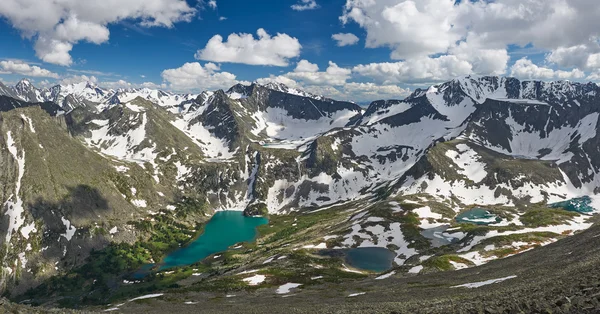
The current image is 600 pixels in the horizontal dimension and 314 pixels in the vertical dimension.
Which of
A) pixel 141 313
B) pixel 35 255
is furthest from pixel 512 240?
pixel 35 255

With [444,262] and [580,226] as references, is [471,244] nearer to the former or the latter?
[444,262]

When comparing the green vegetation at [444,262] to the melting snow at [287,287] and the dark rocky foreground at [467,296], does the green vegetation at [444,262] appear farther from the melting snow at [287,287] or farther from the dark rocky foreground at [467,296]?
the melting snow at [287,287]

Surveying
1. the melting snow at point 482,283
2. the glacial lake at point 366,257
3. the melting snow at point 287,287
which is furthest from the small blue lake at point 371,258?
the melting snow at point 482,283

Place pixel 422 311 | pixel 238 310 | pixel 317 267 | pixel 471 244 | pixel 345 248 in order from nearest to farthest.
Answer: pixel 422 311 < pixel 238 310 < pixel 317 267 < pixel 471 244 < pixel 345 248

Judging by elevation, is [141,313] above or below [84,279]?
above

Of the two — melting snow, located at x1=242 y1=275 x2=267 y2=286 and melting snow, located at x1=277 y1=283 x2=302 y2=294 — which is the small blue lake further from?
melting snow, located at x1=277 y1=283 x2=302 y2=294

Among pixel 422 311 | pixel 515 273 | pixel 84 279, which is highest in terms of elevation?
pixel 422 311
